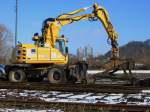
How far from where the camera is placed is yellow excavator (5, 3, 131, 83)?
3116cm

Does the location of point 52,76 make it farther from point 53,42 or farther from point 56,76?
point 53,42

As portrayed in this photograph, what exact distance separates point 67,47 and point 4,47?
223 feet

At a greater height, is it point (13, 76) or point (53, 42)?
point (53, 42)

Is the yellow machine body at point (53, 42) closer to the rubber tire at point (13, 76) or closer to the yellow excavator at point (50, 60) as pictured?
the yellow excavator at point (50, 60)

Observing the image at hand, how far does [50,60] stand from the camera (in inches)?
1261

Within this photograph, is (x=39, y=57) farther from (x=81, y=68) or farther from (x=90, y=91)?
(x=90, y=91)

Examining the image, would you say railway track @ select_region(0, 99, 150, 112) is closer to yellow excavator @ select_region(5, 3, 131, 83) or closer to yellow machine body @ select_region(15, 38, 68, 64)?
yellow excavator @ select_region(5, 3, 131, 83)

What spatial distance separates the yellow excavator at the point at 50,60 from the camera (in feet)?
102

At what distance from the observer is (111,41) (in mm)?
33750

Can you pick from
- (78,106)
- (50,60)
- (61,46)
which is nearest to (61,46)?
(61,46)

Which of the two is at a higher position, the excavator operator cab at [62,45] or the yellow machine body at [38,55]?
the excavator operator cab at [62,45]

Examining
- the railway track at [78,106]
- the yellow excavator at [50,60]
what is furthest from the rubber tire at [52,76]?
the railway track at [78,106]

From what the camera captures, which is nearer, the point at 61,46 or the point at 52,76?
the point at 52,76

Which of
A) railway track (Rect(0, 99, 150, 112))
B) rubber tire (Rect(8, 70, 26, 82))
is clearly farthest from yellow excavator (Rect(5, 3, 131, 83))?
railway track (Rect(0, 99, 150, 112))
